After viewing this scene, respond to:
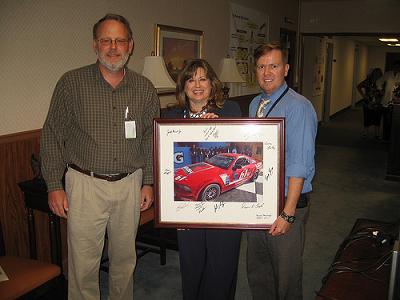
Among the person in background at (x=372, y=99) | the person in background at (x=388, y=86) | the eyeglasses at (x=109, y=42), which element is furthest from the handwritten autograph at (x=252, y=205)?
the person in background at (x=372, y=99)

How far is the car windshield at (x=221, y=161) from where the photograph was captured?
5.72ft

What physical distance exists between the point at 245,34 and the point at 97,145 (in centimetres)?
429

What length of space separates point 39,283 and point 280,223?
126 cm

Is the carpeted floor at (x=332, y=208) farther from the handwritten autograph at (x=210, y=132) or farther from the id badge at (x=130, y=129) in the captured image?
the handwritten autograph at (x=210, y=132)

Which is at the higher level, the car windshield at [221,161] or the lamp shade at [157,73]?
the lamp shade at [157,73]

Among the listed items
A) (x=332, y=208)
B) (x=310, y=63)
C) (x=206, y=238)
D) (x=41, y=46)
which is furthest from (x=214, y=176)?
(x=310, y=63)

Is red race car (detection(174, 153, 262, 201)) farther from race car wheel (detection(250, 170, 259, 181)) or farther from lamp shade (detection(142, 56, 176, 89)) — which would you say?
lamp shade (detection(142, 56, 176, 89))

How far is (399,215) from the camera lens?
14.5 feet

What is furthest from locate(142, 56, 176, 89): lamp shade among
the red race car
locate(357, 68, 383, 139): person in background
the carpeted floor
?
locate(357, 68, 383, 139): person in background

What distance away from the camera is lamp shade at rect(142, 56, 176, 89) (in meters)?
3.16

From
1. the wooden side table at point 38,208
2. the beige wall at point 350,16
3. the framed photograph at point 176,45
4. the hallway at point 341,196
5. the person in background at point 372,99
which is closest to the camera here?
the wooden side table at point 38,208

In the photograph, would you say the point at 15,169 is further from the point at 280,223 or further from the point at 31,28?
the point at 280,223

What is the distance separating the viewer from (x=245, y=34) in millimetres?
5723

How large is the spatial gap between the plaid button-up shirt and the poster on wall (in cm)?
356
